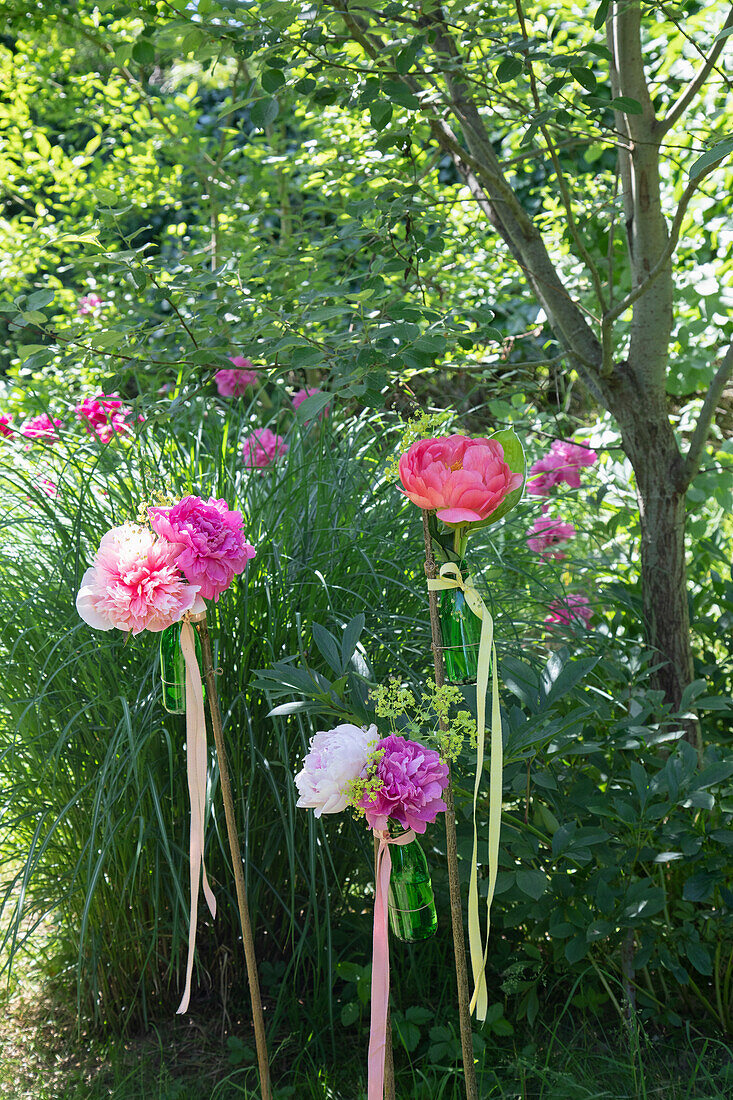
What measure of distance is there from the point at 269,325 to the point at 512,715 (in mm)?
808

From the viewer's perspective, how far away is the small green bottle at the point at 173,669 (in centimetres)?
124

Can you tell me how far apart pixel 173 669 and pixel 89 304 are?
2.87 metres

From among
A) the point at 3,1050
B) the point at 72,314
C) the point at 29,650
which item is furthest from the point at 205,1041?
the point at 72,314

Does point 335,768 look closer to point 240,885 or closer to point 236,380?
point 240,885

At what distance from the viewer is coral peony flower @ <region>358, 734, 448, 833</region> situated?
3.22ft

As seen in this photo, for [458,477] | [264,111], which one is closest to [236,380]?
[264,111]

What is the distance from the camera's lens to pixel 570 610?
6.65ft

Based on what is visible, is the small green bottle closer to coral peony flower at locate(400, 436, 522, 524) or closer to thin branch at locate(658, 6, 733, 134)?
coral peony flower at locate(400, 436, 522, 524)

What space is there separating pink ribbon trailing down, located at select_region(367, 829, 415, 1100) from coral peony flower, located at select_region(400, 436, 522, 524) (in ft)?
1.18

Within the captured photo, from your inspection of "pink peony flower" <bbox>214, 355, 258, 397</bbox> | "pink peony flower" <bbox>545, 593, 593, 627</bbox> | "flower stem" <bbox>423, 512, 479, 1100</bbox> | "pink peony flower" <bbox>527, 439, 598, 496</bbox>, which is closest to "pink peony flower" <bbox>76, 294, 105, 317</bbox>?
"pink peony flower" <bbox>214, 355, 258, 397</bbox>

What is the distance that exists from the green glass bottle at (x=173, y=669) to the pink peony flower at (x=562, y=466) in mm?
1438

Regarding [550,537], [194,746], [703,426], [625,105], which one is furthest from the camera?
[550,537]

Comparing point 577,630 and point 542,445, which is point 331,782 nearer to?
point 577,630

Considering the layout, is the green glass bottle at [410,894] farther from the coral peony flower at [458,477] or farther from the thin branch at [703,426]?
the thin branch at [703,426]
